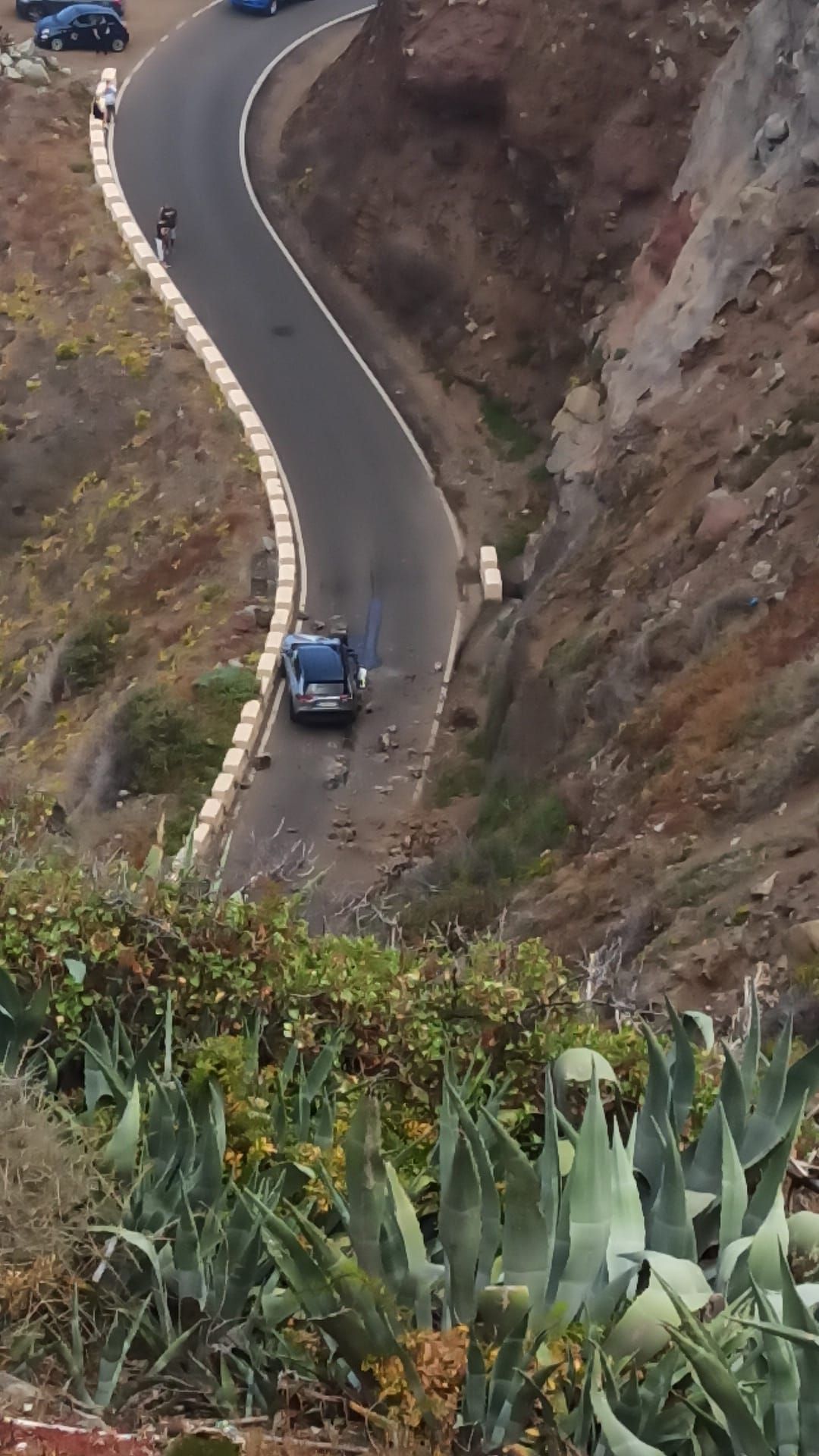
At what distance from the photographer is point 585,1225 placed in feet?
16.1

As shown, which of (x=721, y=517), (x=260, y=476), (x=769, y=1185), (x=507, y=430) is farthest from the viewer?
(x=507, y=430)

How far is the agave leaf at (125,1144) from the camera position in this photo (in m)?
5.83

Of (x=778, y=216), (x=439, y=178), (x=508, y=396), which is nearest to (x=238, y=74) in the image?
(x=439, y=178)

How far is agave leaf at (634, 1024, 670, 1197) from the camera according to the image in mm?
5629

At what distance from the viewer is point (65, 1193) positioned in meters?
5.54

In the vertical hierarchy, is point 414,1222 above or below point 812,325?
below

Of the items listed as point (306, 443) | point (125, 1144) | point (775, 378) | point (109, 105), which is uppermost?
point (125, 1144)

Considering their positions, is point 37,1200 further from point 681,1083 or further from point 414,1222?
point 681,1083

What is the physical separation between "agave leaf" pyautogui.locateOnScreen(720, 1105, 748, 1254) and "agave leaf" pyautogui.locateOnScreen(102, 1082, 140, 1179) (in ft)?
8.30

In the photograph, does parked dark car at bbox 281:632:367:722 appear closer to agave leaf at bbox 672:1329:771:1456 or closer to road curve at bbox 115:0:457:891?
road curve at bbox 115:0:457:891

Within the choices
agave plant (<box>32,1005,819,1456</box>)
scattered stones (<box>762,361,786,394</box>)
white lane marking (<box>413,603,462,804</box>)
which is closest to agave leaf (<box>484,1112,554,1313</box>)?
agave plant (<box>32,1005,819,1456</box>)

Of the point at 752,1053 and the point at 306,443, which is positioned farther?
the point at 306,443

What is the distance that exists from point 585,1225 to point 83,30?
53.2 metres

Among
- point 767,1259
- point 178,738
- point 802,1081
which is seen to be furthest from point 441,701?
point 767,1259
